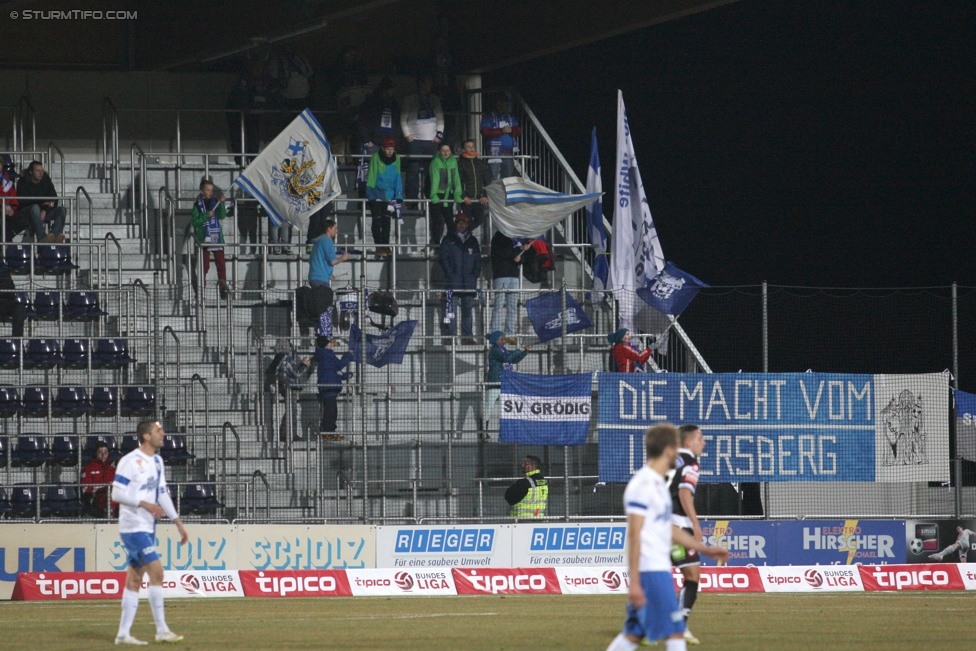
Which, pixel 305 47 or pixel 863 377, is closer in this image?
pixel 863 377

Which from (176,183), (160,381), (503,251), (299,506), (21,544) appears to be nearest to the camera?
(21,544)

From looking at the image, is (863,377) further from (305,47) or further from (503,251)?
(305,47)

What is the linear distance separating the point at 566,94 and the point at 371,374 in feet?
33.8

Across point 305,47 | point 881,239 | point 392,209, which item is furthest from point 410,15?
point 881,239

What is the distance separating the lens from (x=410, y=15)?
101ft

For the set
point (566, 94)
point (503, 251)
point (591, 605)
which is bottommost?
point (591, 605)

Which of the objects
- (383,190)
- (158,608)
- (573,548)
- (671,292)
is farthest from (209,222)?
(158,608)

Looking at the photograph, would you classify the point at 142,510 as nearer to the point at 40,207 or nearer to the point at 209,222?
the point at 209,222

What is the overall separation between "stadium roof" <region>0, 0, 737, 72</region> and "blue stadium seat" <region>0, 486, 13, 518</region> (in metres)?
9.46

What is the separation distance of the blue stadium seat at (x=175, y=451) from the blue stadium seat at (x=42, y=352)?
2330 millimetres

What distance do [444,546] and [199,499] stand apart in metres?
3.64

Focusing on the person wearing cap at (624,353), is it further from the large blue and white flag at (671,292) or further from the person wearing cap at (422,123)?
the person wearing cap at (422,123)

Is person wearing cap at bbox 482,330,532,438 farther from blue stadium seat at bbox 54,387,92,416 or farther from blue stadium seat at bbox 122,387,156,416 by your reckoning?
blue stadium seat at bbox 54,387,92,416

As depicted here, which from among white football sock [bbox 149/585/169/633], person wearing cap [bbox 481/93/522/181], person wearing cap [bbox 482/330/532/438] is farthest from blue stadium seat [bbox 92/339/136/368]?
white football sock [bbox 149/585/169/633]
